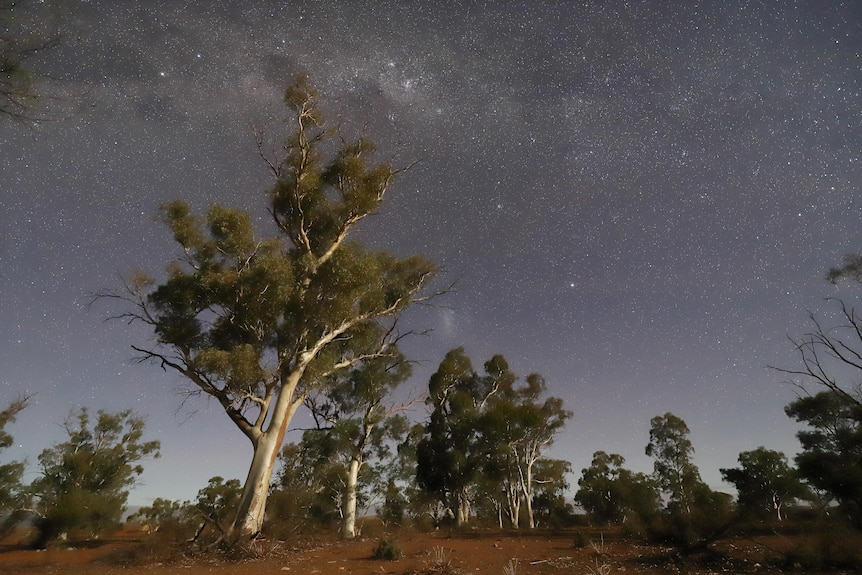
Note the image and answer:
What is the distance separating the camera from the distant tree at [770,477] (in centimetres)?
3566

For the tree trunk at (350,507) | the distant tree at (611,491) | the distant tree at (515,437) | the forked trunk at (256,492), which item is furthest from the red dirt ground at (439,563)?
the distant tree at (611,491)

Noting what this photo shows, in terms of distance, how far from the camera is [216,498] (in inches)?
1506

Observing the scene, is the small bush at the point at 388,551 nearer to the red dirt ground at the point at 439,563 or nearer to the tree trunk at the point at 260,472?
the red dirt ground at the point at 439,563

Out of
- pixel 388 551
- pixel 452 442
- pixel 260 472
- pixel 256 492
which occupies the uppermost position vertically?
pixel 452 442

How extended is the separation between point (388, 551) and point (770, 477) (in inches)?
1675

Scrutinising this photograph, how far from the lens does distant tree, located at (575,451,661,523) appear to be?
37.1 m

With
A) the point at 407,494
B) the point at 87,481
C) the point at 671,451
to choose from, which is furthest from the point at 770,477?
the point at 87,481

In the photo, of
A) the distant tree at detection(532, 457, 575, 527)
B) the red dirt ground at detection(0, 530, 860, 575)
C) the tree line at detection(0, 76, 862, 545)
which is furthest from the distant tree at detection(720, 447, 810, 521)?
the red dirt ground at detection(0, 530, 860, 575)

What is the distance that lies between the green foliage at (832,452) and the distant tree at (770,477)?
5971 millimetres

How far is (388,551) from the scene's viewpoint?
12.0 metres

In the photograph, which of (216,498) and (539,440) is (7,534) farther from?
(539,440)

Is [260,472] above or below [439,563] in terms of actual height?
above

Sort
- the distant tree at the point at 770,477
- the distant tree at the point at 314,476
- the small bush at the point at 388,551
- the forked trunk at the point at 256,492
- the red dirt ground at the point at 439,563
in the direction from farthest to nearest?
Answer: 1. the distant tree at the point at 770,477
2. the distant tree at the point at 314,476
3. the forked trunk at the point at 256,492
4. the small bush at the point at 388,551
5. the red dirt ground at the point at 439,563

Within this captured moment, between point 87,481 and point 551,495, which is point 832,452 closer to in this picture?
point 551,495
